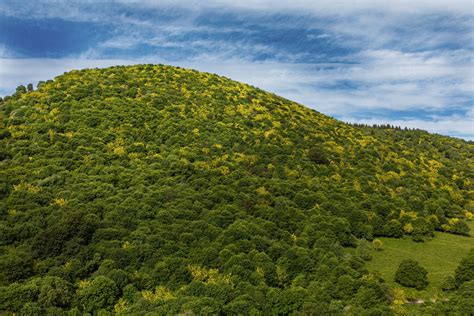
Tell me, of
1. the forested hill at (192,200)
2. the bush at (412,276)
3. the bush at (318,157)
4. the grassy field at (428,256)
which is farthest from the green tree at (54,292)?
the bush at (318,157)

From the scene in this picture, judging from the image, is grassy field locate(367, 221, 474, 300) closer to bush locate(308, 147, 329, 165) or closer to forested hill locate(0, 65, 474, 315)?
forested hill locate(0, 65, 474, 315)

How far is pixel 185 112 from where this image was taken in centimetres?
6056

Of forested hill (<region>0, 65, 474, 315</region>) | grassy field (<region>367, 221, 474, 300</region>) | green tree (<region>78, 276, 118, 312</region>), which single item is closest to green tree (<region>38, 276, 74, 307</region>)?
forested hill (<region>0, 65, 474, 315</region>)

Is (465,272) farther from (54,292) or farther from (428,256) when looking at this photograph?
(54,292)

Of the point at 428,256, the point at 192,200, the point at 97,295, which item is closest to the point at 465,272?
the point at 428,256

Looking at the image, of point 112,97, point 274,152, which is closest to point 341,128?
point 274,152

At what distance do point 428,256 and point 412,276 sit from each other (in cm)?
880

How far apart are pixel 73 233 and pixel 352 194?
33412 millimetres

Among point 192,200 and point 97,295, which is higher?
point 192,200

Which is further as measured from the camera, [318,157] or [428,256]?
[318,157]

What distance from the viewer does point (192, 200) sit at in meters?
38.4

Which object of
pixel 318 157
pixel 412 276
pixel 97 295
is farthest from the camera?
pixel 318 157

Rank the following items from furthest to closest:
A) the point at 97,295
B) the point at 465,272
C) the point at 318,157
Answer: the point at 318,157
the point at 465,272
the point at 97,295

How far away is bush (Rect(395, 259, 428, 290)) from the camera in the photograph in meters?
30.7
